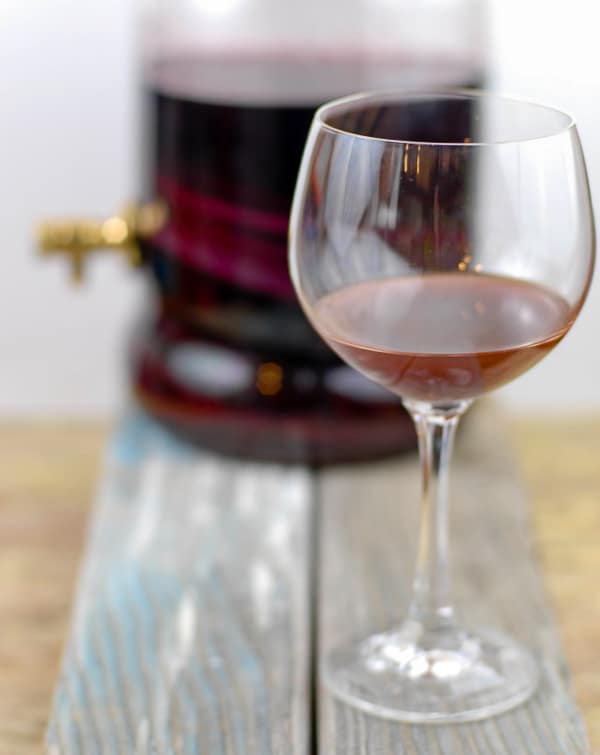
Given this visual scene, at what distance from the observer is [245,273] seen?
958 millimetres

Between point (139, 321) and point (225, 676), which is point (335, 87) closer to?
point (139, 321)

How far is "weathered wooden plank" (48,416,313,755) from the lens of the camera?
689mm

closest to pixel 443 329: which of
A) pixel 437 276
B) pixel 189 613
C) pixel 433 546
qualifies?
pixel 437 276

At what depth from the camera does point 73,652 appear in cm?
76

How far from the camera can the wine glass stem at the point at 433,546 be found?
2.37 ft

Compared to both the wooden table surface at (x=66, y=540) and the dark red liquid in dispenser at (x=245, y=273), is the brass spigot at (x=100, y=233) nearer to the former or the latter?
the dark red liquid in dispenser at (x=245, y=273)

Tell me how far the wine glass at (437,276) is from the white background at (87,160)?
47 centimetres

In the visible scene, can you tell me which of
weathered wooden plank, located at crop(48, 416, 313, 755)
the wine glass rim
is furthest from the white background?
the wine glass rim

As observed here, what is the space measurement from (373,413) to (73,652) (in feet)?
0.97

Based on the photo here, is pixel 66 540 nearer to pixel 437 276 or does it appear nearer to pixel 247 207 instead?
pixel 247 207

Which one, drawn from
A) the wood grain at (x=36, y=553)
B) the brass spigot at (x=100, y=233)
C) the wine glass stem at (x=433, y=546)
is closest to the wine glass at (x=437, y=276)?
the wine glass stem at (x=433, y=546)

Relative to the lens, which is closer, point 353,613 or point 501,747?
point 501,747

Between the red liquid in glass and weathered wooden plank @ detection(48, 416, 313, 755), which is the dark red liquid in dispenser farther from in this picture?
the red liquid in glass

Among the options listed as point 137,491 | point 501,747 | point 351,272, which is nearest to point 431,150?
point 351,272
